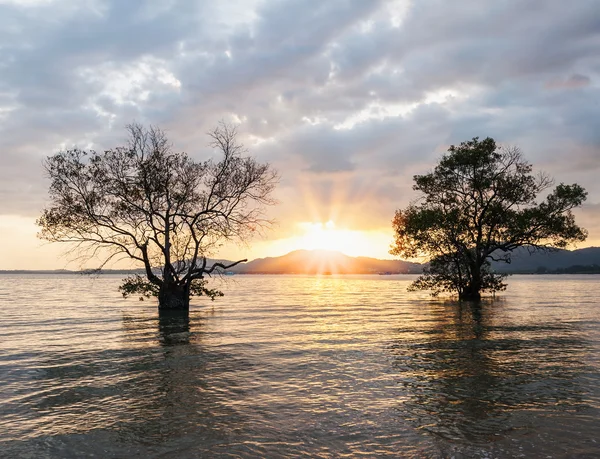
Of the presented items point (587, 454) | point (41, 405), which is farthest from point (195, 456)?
point (587, 454)

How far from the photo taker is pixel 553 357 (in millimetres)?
18656

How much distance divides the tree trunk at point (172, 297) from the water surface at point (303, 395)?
16.0 metres

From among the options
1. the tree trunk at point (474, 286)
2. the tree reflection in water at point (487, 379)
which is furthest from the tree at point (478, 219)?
the tree reflection in water at point (487, 379)

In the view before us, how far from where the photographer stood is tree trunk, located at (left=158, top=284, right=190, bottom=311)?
4256cm

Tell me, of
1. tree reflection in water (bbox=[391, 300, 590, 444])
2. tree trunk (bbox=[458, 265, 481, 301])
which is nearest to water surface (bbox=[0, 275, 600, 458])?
tree reflection in water (bbox=[391, 300, 590, 444])

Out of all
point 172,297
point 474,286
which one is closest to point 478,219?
point 474,286

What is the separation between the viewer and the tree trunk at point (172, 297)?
42.6 m

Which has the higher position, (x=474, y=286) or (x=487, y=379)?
(x=474, y=286)

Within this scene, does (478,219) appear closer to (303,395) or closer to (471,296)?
(471,296)

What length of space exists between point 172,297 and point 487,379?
33545 mm

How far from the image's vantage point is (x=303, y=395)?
1300 cm

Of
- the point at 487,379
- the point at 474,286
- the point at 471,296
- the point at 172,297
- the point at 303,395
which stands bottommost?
the point at 471,296

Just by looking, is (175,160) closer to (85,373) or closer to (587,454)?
(85,373)

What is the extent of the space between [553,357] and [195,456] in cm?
1626
